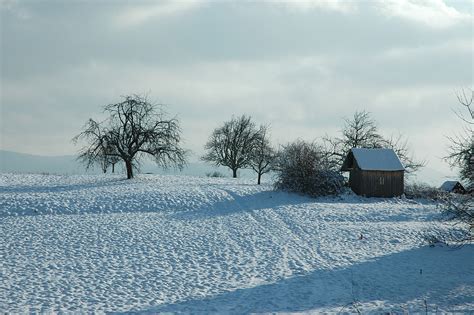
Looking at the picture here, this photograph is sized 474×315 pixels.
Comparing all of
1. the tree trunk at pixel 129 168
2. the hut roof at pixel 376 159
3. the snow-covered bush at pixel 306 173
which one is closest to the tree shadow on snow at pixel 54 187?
the tree trunk at pixel 129 168

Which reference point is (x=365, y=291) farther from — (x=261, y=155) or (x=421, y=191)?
(x=261, y=155)

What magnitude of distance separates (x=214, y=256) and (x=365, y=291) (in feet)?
21.4

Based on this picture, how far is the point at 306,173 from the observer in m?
37.7

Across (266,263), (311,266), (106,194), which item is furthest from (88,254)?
(106,194)

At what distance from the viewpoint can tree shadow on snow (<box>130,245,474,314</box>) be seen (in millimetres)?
12242

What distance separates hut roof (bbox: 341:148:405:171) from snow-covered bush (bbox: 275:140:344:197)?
10.5ft

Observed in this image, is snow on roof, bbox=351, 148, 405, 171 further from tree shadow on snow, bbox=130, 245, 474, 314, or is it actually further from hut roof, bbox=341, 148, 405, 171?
tree shadow on snow, bbox=130, 245, 474, 314

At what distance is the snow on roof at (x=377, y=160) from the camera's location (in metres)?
40.7

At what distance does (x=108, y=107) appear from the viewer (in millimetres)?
40938

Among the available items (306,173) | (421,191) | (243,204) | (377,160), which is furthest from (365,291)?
(421,191)

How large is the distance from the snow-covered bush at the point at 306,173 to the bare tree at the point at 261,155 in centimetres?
1703

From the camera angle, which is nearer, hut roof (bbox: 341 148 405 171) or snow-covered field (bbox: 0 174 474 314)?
snow-covered field (bbox: 0 174 474 314)

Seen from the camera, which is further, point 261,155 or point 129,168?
point 261,155

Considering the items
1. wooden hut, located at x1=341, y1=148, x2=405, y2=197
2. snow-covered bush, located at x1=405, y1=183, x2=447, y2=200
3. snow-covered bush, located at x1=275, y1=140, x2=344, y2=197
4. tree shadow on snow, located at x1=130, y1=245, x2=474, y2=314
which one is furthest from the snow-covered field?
snow-covered bush, located at x1=405, y1=183, x2=447, y2=200
